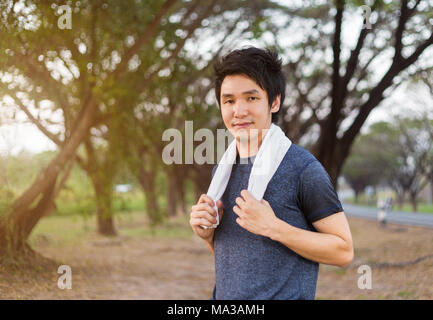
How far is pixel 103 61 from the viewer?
26.1 ft

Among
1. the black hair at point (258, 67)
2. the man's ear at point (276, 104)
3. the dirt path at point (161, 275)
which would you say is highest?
the black hair at point (258, 67)

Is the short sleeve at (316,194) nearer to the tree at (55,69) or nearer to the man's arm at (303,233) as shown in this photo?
the man's arm at (303,233)

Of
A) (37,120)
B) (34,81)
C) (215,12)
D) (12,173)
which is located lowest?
(12,173)

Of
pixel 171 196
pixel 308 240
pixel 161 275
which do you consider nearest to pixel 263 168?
pixel 308 240

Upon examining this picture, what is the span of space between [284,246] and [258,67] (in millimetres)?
795

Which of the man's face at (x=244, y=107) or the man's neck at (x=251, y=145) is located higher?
the man's face at (x=244, y=107)

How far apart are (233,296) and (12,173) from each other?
4.09m

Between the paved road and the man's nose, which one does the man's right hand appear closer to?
the man's nose

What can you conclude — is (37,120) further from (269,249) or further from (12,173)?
(269,249)

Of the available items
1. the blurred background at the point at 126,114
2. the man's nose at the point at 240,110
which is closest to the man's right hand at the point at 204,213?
the man's nose at the point at 240,110

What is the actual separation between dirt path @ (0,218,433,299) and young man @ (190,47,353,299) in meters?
2.52

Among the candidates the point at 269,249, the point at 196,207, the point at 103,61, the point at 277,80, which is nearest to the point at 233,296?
the point at 269,249

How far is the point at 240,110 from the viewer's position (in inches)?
74.9

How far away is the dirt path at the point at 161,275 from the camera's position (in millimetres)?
4914
